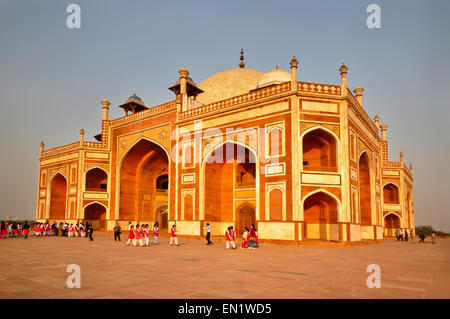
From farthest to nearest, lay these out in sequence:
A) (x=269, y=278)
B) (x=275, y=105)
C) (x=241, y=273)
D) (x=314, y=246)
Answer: (x=275, y=105) → (x=314, y=246) → (x=241, y=273) → (x=269, y=278)

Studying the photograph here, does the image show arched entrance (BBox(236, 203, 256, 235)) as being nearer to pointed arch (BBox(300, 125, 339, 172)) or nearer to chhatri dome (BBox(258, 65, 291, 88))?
pointed arch (BBox(300, 125, 339, 172))

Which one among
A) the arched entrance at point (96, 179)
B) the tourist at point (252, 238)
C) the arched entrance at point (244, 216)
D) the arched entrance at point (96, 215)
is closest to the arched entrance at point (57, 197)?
the arched entrance at point (96, 215)

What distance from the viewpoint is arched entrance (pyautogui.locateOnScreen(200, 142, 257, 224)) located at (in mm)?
22609

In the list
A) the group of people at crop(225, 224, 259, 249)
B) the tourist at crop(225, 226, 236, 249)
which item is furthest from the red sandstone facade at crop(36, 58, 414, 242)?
the tourist at crop(225, 226, 236, 249)

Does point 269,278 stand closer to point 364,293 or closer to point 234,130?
point 364,293

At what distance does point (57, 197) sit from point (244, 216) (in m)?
19.9

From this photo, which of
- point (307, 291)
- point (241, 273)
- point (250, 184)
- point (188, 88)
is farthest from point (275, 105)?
point (307, 291)

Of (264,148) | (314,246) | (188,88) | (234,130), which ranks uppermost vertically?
(188,88)

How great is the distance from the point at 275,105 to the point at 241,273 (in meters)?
12.9

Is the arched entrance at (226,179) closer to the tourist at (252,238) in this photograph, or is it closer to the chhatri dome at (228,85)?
the tourist at (252,238)

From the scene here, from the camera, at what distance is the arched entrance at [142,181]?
95.0 ft

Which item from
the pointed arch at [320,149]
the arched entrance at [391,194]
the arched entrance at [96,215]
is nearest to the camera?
the pointed arch at [320,149]

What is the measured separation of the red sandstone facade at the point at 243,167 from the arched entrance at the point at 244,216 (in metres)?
0.07

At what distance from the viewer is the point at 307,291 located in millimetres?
5766
